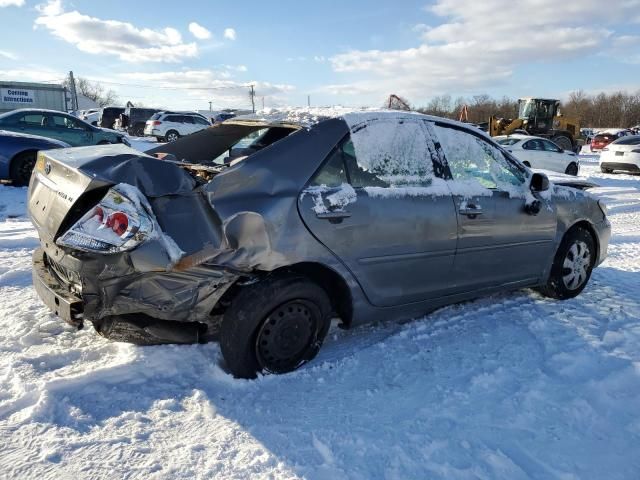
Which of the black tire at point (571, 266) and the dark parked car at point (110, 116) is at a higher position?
the dark parked car at point (110, 116)

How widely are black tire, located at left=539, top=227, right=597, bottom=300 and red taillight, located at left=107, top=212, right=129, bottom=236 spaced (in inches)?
143

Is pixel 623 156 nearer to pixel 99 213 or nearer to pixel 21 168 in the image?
pixel 21 168

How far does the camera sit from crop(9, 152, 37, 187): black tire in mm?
8591

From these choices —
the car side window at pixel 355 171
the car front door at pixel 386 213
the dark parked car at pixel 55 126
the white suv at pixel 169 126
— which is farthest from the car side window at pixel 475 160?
the white suv at pixel 169 126

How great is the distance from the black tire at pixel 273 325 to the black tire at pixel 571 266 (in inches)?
97.1

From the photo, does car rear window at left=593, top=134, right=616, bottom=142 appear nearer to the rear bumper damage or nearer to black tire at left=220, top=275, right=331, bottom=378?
black tire at left=220, top=275, right=331, bottom=378

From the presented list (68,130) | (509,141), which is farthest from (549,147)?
(68,130)

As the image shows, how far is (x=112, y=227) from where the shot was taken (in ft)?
8.05

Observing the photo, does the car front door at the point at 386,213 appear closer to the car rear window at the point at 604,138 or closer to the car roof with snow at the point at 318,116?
the car roof with snow at the point at 318,116

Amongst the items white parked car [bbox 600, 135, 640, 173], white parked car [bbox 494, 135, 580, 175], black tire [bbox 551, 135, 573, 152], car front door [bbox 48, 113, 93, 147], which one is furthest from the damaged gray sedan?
black tire [bbox 551, 135, 573, 152]

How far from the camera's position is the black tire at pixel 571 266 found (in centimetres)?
441

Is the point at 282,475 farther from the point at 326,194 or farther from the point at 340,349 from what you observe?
the point at 326,194

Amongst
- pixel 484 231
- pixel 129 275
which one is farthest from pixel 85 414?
pixel 484 231

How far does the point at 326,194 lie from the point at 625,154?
17295 mm
